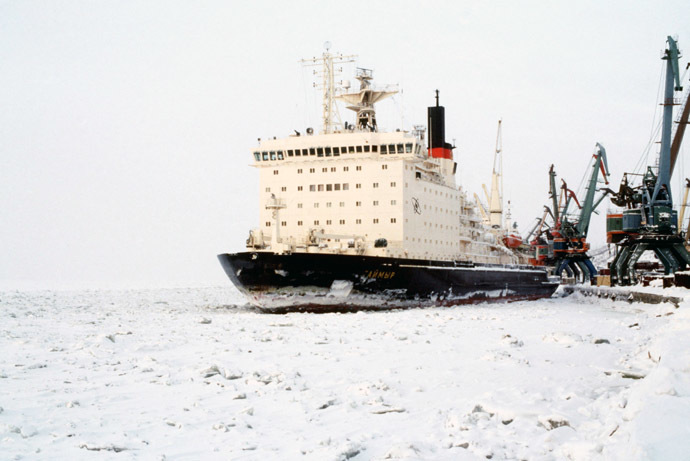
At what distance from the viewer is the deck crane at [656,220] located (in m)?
33.3

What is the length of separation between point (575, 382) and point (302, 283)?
14.0 meters

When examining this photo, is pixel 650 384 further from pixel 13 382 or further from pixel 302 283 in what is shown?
pixel 302 283

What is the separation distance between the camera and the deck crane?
33312 millimetres

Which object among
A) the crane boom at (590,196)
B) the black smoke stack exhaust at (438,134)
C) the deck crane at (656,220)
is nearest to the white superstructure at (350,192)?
the black smoke stack exhaust at (438,134)

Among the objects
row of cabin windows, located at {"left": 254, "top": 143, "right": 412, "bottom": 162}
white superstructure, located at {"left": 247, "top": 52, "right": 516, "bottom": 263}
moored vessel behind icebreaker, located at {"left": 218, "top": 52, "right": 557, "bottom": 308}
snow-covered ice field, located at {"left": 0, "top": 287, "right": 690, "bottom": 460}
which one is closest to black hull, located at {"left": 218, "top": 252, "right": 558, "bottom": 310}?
moored vessel behind icebreaker, located at {"left": 218, "top": 52, "right": 557, "bottom": 308}

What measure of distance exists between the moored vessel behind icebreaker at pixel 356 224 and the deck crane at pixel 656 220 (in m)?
10.5

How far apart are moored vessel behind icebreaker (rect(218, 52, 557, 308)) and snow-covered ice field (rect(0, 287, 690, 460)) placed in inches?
353

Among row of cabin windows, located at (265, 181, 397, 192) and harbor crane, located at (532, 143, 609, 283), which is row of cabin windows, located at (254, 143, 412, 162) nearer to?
row of cabin windows, located at (265, 181, 397, 192)

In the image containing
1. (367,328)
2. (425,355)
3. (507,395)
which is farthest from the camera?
(367,328)

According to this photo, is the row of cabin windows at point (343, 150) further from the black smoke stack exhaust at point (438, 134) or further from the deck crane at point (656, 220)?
the deck crane at point (656, 220)

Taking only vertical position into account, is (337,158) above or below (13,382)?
above

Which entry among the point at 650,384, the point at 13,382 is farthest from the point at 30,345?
the point at 650,384

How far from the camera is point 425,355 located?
9953 millimetres

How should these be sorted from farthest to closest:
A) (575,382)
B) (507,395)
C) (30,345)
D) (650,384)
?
(30,345)
(575,382)
(507,395)
(650,384)
